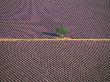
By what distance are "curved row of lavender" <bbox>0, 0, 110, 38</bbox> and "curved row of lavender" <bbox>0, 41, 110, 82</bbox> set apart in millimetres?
1231

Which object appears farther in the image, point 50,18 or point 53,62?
point 50,18

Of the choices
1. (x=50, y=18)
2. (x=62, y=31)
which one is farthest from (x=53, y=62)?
(x=50, y=18)

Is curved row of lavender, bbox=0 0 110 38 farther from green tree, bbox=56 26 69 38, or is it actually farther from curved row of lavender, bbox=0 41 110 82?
curved row of lavender, bbox=0 41 110 82

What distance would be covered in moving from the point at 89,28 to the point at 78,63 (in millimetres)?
3648

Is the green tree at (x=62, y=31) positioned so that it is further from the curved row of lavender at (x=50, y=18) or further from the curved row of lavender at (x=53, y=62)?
the curved row of lavender at (x=53, y=62)

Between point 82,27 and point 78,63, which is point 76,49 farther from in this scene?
point 82,27

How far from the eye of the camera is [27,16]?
1309 cm

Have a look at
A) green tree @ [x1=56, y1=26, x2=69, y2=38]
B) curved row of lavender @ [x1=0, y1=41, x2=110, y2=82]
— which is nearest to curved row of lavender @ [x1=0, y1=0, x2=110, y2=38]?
green tree @ [x1=56, y1=26, x2=69, y2=38]

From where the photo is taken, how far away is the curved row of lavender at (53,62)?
9367 millimetres

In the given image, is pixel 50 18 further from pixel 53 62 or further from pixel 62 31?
pixel 53 62

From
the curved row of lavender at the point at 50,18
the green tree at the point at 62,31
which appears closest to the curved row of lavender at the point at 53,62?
the green tree at the point at 62,31

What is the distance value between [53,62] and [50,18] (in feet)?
12.8

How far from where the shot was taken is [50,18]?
1345 cm

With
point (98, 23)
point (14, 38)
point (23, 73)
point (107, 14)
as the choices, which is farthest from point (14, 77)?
point (107, 14)
